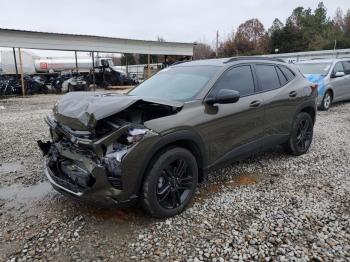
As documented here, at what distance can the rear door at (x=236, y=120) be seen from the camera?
12.1 feet

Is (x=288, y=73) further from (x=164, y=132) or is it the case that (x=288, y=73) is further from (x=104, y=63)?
(x=104, y=63)

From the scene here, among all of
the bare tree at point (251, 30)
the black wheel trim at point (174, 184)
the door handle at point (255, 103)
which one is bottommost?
the black wheel trim at point (174, 184)

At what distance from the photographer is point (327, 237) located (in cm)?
296

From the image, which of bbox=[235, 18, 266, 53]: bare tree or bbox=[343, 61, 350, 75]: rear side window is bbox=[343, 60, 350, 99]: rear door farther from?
bbox=[235, 18, 266, 53]: bare tree

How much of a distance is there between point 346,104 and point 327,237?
32.8 ft

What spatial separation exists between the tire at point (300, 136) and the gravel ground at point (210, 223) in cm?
44

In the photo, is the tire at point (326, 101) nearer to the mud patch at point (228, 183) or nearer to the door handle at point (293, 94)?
the door handle at point (293, 94)

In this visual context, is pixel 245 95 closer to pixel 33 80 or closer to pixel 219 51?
pixel 33 80

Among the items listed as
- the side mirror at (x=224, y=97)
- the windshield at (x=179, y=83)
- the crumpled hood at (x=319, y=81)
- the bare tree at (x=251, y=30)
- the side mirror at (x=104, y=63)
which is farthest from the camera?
the bare tree at (x=251, y=30)

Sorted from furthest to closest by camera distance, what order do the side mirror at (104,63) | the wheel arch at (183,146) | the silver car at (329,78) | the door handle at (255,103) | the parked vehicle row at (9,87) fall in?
the side mirror at (104,63) → the parked vehicle row at (9,87) → the silver car at (329,78) → the door handle at (255,103) → the wheel arch at (183,146)

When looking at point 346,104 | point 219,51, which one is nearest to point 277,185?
point 346,104

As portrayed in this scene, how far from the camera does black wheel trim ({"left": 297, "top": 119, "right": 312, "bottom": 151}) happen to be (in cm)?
527

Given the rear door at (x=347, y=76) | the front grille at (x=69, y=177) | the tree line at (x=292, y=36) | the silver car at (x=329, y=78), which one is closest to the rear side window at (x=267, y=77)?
the front grille at (x=69, y=177)

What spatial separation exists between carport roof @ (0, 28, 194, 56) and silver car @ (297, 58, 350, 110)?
1455 centimetres
